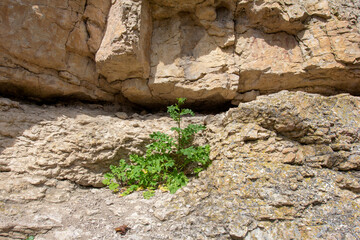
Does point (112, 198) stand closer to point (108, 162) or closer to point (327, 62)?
point (108, 162)

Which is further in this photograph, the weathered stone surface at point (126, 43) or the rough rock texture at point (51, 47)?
the weathered stone surface at point (126, 43)

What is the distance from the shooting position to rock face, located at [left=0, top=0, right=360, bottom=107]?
4168 mm

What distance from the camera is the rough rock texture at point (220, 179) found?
2486 millimetres

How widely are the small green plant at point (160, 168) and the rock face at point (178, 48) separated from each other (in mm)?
1545

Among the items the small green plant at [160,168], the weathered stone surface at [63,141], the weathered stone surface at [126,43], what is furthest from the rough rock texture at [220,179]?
the weathered stone surface at [126,43]

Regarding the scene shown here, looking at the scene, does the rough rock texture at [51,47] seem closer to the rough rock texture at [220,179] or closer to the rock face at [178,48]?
the rock face at [178,48]

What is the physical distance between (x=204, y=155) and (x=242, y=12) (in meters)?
3.36

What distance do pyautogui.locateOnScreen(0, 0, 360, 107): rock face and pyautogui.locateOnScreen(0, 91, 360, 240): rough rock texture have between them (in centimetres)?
93

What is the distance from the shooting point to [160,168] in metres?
3.37

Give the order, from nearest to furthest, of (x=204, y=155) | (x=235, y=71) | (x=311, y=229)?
(x=311, y=229) < (x=204, y=155) < (x=235, y=71)

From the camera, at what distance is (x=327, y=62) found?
4.24m

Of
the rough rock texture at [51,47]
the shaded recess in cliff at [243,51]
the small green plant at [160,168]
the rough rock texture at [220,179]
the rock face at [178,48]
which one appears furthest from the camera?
the shaded recess in cliff at [243,51]

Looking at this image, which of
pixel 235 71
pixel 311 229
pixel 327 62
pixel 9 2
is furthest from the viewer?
pixel 235 71

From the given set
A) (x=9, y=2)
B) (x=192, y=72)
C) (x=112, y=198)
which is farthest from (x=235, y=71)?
(x=9, y=2)
